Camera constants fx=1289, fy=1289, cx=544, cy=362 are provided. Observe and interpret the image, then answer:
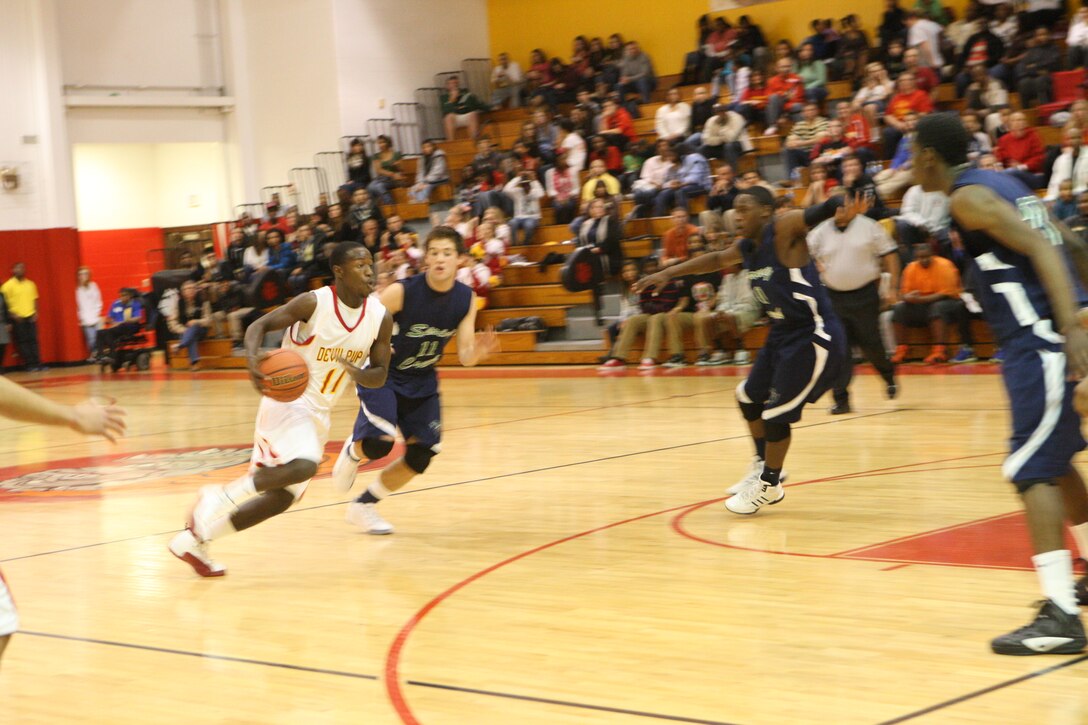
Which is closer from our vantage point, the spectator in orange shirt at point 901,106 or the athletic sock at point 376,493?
the athletic sock at point 376,493

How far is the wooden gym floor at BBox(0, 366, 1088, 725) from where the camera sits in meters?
3.77

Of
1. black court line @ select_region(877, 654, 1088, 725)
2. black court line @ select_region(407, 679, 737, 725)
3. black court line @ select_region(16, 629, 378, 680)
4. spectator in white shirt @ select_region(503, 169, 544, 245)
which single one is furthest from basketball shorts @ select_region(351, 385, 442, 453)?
spectator in white shirt @ select_region(503, 169, 544, 245)

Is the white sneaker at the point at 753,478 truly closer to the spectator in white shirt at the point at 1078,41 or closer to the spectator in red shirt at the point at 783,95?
the spectator in white shirt at the point at 1078,41

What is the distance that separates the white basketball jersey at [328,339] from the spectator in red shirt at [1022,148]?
31.6ft

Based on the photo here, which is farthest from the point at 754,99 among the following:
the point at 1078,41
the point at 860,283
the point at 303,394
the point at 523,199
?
the point at 303,394

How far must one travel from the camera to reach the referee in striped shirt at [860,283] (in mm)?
10414

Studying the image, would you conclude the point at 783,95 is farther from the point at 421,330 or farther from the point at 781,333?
the point at 421,330

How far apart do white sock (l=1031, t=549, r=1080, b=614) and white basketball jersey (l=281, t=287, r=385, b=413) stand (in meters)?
3.18

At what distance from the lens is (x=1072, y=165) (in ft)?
41.8

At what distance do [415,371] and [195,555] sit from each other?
1476mm

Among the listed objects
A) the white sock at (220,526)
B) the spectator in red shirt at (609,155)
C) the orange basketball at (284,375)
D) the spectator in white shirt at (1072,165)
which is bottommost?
the white sock at (220,526)

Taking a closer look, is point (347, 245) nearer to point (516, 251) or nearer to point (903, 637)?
point (903, 637)

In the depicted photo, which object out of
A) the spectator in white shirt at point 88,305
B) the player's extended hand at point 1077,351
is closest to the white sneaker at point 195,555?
the player's extended hand at point 1077,351

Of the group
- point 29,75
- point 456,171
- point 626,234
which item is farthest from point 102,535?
point 29,75
